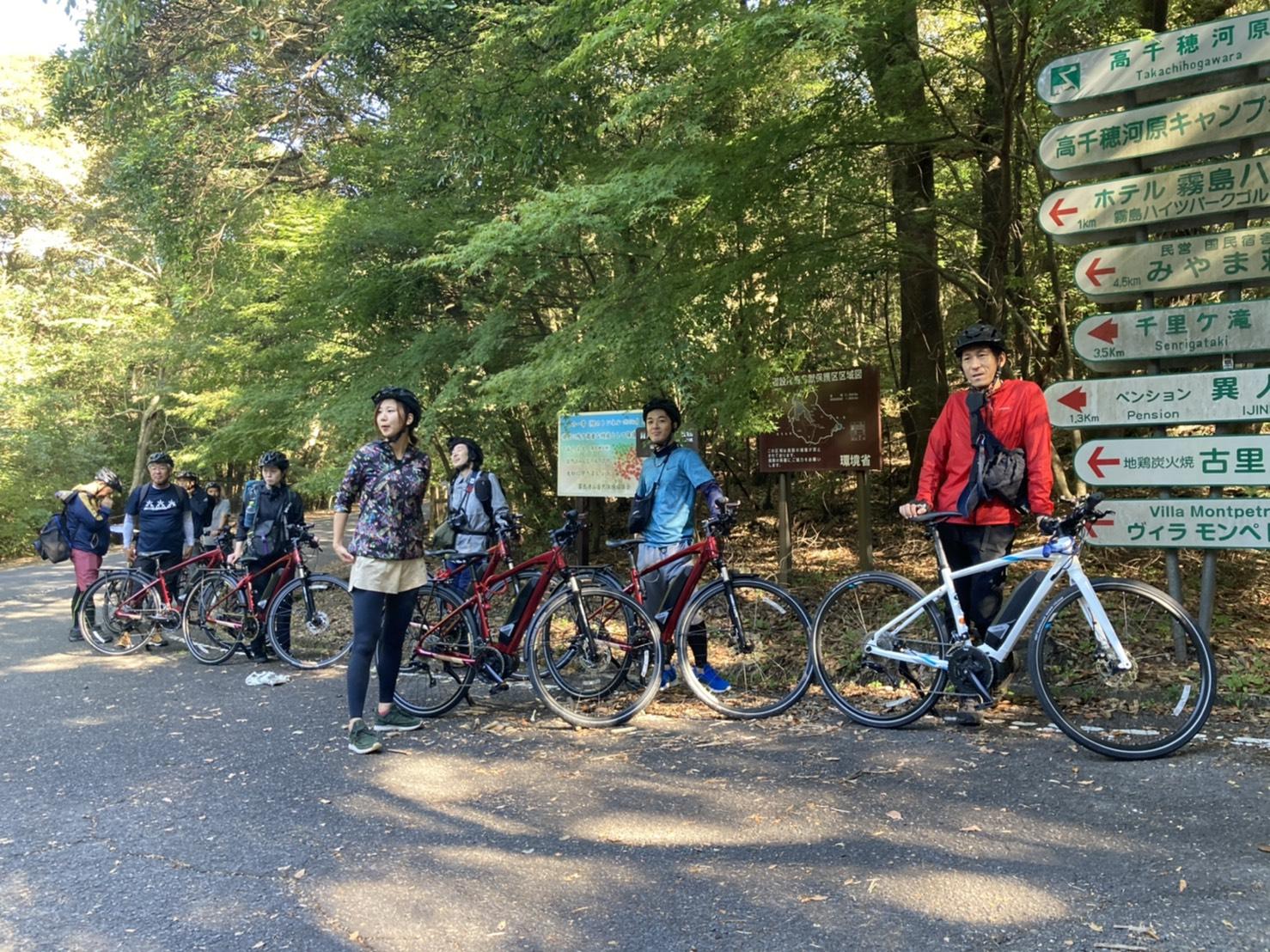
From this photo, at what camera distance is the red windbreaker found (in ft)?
14.7

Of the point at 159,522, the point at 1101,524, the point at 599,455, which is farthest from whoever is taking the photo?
the point at 159,522

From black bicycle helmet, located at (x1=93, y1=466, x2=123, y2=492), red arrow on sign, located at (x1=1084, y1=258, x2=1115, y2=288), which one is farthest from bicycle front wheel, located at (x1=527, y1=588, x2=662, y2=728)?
black bicycle helmet, located at (x1=93, y1=466, x2=123, y2=492)

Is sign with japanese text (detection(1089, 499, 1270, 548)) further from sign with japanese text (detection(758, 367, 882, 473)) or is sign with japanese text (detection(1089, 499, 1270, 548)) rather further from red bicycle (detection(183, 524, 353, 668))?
red bicycle (detection(183, 524, 353, 668))

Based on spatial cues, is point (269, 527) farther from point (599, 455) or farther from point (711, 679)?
point (711, 679)

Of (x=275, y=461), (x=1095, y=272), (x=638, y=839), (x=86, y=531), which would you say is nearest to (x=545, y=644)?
(x=638, y=839)

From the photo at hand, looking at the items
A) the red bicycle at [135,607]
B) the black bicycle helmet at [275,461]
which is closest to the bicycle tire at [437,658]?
the black bicycle helmet at [275,461]

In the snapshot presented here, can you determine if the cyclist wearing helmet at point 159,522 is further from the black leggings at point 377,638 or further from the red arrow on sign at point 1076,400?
the red arrow on sign at point 1076,400

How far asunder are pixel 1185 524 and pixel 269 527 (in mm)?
7003

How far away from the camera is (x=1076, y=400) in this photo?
535cm

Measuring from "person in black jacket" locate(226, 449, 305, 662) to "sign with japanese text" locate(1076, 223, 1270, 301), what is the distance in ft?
21.3

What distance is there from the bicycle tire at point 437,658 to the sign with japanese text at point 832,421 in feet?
12.2

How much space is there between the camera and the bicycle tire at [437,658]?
539 centimetres

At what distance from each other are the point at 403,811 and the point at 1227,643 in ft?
18.5

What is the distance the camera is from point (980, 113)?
7348 mm
